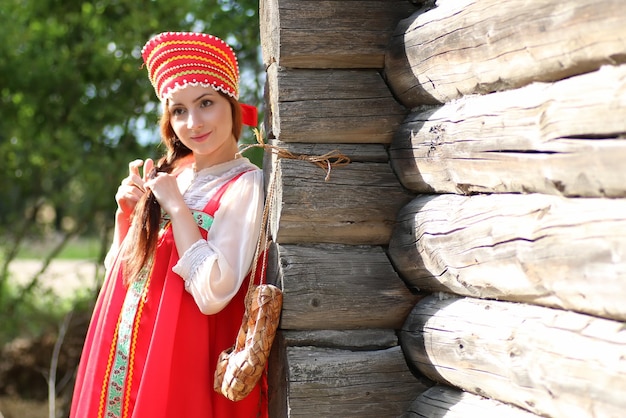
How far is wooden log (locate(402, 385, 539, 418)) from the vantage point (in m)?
2.30

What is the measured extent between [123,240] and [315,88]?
3.03 feet

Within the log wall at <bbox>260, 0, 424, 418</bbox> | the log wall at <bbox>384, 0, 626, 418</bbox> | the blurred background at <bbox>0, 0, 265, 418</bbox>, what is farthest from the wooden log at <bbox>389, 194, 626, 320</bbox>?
the blurred background at <bbox>0, 0, 265, 418</bbox>

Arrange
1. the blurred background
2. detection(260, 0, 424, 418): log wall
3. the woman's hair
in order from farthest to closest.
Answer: the blurred background → the woman's hair → detection(260, 0, 424, 418): log wall

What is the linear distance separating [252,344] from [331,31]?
104 cm

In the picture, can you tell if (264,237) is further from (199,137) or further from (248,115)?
(248,115)

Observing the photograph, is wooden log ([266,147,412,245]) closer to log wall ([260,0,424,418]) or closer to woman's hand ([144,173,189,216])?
log wall ([260,0,424,418])

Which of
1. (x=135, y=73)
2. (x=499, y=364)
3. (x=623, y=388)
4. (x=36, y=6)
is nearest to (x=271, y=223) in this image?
(x=499, y=364)

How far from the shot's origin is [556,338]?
1.99m

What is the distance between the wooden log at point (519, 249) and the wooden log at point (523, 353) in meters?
0.04

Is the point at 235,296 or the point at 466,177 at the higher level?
the point at 466,177

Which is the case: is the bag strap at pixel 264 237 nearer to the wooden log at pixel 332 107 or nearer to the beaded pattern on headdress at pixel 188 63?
the wooden log at pixel 332 107

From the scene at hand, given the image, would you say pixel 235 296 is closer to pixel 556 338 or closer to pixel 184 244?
pixel 184 244

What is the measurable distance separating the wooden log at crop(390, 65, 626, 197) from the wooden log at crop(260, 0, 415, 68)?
0.92ft

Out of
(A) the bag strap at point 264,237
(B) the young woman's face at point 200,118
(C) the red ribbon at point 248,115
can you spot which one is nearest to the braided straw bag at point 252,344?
(A) the bag strap at point 264,237
